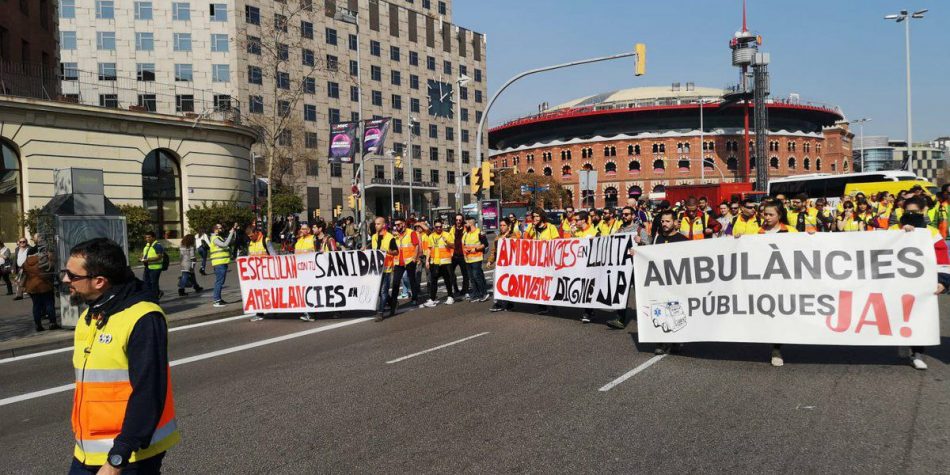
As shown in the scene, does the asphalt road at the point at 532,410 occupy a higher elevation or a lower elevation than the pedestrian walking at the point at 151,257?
lower

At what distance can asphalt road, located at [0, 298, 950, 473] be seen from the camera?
16.7 ft

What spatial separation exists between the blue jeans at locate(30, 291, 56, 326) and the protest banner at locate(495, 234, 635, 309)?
8346 millimetres

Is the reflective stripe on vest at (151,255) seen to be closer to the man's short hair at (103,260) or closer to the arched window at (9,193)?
the man's short hair at (103,260)

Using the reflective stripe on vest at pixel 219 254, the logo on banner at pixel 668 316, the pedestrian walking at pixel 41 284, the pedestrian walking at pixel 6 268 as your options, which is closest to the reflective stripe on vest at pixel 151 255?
the reflective stripe on vest at pixel 219 254

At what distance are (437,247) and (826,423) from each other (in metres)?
10.3

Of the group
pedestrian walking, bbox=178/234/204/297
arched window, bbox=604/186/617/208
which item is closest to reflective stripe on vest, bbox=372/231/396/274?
pedestrian walking, bbox=178/234/204/297

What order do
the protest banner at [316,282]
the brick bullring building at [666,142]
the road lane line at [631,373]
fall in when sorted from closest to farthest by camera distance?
the road lane line at [631,373]
the protest banner at [316,282]
the brick bullring building at [666,142]

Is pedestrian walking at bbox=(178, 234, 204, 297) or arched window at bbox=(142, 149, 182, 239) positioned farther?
arched window at bbox=(142, 149, 182, 239)

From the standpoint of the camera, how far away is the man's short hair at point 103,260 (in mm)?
3156

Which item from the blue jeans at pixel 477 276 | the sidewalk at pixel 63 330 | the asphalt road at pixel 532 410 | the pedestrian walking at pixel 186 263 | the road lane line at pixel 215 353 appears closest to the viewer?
the asphalt road at pixel 532 410

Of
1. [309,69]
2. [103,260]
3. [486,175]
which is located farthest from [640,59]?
[309,69]

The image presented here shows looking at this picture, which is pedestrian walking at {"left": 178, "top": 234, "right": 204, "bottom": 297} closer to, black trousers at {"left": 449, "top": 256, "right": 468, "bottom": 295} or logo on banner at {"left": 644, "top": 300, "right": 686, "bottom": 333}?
black trousers at {"left": 449, "top": 256, "right": 468, "bottom": 295}

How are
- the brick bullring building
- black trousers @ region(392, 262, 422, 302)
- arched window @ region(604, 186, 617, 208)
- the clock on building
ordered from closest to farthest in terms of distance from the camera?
black trousers @ region(392, 262, 422, 302), the clock on building, the brick bullring building, arched window @ region(604, 186, 617, 208)

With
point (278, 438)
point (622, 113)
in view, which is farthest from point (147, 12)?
point (622, 113)
